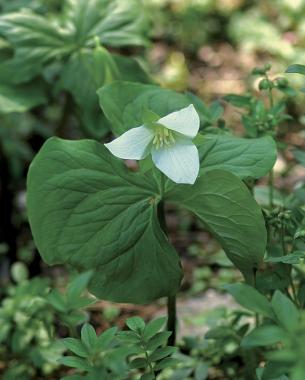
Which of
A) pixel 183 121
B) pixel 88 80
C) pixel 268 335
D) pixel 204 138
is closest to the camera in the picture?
pixel 268 335

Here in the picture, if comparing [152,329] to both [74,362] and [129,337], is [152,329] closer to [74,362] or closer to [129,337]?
[129,337]

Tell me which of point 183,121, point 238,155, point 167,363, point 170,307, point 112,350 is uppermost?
point 183,121

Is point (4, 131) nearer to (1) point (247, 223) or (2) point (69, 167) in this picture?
(2) point (69, 167)

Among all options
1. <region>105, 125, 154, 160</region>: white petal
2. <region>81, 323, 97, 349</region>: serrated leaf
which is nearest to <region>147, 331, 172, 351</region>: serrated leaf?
<region>81, 323, 97, 349</region>: serrated leaf

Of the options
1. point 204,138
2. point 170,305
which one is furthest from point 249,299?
point 170,305

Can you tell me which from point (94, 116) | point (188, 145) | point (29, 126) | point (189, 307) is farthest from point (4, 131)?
point (188, 145)

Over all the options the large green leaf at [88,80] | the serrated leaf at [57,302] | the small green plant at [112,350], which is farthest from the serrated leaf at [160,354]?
the large green leaf at [88,80]
